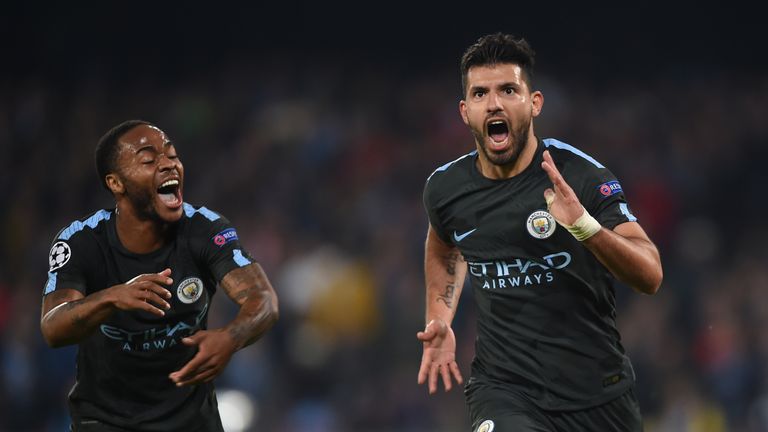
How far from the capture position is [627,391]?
15.1 feet

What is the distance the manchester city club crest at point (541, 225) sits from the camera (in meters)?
4.54

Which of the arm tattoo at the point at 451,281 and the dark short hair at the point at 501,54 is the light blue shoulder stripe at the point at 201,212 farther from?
the dark short hair at the point at 501,54

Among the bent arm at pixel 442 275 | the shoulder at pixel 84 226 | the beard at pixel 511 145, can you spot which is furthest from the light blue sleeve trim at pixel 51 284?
the beard at pixel 511 145

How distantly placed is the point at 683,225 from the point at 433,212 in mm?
6478

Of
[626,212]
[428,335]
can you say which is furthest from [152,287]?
[626,212]

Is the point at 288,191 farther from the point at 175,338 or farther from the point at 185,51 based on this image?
the point at 175,338

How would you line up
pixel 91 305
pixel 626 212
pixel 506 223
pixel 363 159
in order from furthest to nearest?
1. pixel 363 159
2. pixel 506 223
3. pixel 626 212
4. pixel 91 305

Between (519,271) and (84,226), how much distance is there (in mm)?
2042

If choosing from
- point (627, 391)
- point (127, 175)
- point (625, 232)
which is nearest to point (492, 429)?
point (627, 391)

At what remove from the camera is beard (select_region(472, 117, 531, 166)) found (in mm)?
4621

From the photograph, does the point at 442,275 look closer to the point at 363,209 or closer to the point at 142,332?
the point at 142,332

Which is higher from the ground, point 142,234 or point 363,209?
point 363,209

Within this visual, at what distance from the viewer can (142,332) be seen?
4711mm

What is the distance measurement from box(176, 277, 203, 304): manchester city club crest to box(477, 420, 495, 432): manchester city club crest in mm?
1407
